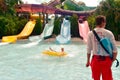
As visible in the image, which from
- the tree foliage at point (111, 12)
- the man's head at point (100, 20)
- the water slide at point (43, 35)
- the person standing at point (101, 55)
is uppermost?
the man's head at point (100, 20)

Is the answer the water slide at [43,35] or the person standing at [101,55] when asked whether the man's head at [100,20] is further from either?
the water slide at [43,35]

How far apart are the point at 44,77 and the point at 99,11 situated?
588 inches

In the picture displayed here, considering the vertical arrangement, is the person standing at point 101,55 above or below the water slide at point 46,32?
above

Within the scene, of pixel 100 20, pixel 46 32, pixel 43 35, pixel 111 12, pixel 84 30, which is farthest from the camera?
pixel 46 32

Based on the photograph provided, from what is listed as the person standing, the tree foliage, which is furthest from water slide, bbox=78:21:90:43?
the person standing

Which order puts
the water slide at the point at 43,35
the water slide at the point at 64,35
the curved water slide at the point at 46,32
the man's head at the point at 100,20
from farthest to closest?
the curved water slide at the point at 46,32, the water slide at the point at 43,35, the water slide at the point at 64,35, the man's head at the point at 100,20

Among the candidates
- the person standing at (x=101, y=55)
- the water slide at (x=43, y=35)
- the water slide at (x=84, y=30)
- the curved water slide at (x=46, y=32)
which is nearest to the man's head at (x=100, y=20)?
the person standing at (x=101, y=55)

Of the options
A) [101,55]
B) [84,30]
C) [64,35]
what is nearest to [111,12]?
[84,30]

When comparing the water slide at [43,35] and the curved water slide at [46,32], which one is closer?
the water slide at [43,35]

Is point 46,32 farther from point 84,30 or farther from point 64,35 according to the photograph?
point 84,30

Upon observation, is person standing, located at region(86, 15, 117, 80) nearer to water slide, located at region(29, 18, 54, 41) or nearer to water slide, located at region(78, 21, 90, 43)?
water slide, located at region(29, 18, 54, 41)

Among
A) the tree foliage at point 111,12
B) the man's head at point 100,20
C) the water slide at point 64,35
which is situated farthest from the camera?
the tree foliage at point 111,12

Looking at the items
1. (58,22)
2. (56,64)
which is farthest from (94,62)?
(58,22)

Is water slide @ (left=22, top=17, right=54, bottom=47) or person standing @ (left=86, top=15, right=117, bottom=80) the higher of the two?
person standing @ (left=86, top=15, right=117, bottom=80)
